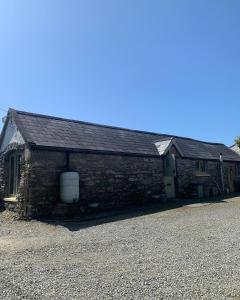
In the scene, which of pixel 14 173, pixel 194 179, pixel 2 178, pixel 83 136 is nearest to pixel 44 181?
pixel 14 173

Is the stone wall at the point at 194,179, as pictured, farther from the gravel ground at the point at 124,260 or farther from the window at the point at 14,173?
the window at the point at 14,173

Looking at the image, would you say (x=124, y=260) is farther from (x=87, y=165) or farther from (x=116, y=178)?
(x=116, y=178)

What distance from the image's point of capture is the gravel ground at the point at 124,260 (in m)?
5.02

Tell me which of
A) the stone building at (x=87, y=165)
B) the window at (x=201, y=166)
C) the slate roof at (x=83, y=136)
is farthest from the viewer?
the window at (x=201, y=166)

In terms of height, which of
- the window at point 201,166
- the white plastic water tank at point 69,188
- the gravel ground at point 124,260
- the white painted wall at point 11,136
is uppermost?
the white painted wall at point 11,136

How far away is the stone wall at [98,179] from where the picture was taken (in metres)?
13.8

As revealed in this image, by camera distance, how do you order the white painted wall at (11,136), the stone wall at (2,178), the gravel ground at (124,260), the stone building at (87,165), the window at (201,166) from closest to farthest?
the gravel ground at (124,260) < the stone building at (87,165) < the white painted wall at (11,136) < the stone wall at (2,178) < the window at (201,166)

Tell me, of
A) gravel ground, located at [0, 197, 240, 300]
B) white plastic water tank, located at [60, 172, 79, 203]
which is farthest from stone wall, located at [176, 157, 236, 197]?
gravel ground, located at [0, 197, 240, 300]

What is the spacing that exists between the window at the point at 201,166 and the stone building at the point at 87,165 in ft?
2.18

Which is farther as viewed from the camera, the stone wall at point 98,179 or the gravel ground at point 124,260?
the stone wall at point 98,179

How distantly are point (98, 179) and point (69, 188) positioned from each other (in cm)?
227

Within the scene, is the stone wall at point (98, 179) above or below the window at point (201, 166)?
below

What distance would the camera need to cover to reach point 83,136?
17234 mm

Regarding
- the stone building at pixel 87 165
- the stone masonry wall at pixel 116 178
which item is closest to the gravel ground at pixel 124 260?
the stone building at pixel 87 165
